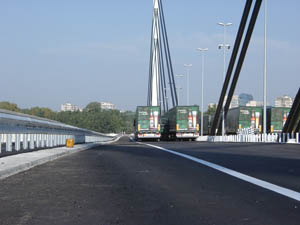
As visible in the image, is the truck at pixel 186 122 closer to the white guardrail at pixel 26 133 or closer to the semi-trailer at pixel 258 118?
the semi-trailer at pixel 258 118

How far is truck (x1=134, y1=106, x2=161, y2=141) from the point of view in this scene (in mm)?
55031

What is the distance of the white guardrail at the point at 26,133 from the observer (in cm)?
1517

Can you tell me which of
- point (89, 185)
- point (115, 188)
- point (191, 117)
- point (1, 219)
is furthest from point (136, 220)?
point (191, 117)

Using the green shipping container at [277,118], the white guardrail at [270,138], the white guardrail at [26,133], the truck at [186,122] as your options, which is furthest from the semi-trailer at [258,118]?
the white guardrail at [26,133]

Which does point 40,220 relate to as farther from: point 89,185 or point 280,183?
point 280,183

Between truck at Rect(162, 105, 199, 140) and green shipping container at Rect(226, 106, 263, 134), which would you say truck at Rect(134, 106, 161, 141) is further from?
green shipping container at Rect(226, 106, 263, 134)

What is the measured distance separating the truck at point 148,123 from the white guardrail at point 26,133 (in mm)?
25970

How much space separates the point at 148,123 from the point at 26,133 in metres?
37.5

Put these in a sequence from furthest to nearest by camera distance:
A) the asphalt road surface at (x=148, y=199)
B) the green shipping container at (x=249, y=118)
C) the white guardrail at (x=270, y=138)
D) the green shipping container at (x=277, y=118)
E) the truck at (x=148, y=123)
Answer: the truck at (x=148, y=123)
the green shipping container at (x=249, y=118)
the green shipping container at (x=277, y=118)
the white guardrail at (x=270, y=138)
the asphalt road surface at (x=148, y=199)

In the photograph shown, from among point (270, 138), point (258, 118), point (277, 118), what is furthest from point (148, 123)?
point (270, 138)

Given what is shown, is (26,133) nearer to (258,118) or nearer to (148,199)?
(148,199)

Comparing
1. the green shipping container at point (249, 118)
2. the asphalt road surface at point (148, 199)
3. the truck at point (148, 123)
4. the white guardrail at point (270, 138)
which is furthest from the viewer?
the truck at point (148, 123)

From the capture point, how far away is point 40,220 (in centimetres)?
545

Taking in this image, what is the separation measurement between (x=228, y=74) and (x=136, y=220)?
142ft
